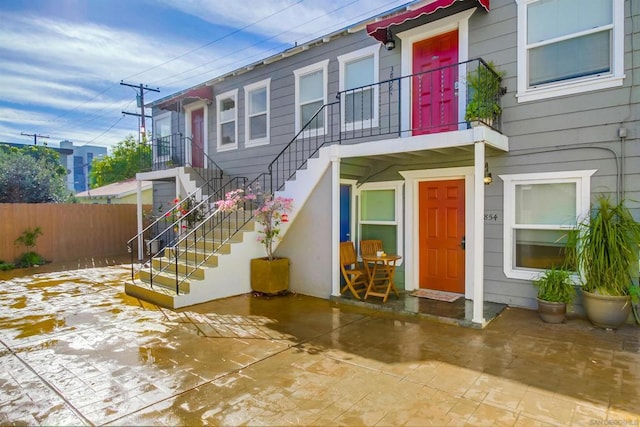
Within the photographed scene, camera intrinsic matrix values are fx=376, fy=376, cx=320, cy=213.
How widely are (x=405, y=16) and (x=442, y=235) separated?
3821mm

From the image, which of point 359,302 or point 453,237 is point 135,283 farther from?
point 453,237

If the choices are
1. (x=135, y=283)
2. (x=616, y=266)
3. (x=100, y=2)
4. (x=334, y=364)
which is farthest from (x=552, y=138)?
(x=100, y=2)

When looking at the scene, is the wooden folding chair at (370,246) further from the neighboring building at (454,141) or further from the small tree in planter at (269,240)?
the small tree in planter at (269,240)

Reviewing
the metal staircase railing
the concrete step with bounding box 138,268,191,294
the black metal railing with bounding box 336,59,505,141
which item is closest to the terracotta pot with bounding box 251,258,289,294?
the concrete step with bounding box 138,268,191,294

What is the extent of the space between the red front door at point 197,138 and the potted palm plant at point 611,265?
9.89 m

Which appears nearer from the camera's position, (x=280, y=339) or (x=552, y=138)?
(x=280, y=339)

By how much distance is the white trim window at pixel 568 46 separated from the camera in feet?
17.0

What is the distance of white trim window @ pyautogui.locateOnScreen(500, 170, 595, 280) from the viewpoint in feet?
18.1

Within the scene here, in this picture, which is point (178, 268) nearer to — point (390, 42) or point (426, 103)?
point (426, 103)

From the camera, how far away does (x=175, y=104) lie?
38.0ft

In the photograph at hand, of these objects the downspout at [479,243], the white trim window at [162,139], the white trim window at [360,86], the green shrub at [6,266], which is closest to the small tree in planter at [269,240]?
the white trim window at [360,86]

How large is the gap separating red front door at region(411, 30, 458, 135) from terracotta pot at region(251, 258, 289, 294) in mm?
3635

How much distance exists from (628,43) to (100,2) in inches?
406

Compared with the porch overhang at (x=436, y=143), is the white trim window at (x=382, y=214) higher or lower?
lower
